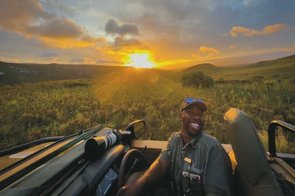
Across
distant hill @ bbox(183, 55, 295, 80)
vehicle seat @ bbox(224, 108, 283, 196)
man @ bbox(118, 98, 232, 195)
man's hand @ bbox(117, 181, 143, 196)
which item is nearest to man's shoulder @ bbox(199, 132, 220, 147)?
man @ bbox(118, 98, 232, 195)

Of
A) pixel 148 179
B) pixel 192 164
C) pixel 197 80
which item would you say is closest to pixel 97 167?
pixel 148 179

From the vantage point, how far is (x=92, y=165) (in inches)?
78.0

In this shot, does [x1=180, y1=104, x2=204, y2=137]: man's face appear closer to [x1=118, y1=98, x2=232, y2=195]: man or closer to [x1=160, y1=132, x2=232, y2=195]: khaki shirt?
[x1=118, y1=98, x2=232, y2=195]: man

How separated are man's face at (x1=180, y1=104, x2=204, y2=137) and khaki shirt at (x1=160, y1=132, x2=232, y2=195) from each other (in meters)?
0.13

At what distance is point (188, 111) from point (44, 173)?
1.59 m

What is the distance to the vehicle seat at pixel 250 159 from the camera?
1445 mm

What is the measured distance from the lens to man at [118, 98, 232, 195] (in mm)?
2026

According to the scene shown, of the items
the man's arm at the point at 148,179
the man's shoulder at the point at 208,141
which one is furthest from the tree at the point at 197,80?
the man's shoulder at the point at 208,141

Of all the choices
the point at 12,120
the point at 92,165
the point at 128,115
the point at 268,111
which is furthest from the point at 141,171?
the point at 12,120

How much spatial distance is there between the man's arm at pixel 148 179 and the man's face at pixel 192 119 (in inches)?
17.9

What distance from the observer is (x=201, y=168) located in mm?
2158

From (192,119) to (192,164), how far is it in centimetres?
52

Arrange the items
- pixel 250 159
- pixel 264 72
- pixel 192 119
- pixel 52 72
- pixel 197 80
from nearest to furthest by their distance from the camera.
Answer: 1. pixel 250 159
2. pixel 192 119
3. pixel 197 80
4. pixel 264 72
5. pixel 52 72

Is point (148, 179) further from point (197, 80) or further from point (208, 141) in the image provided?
point (197, 80)
